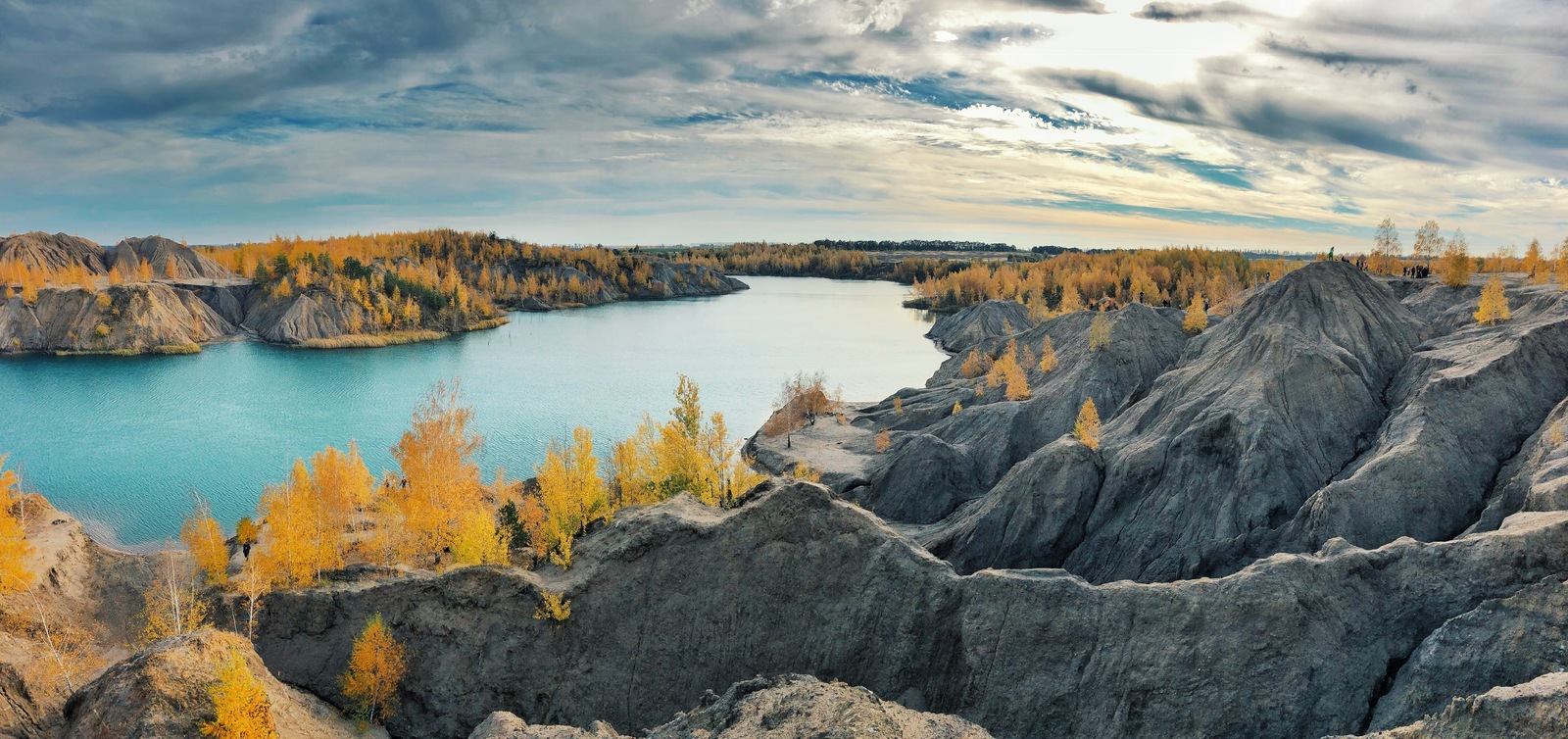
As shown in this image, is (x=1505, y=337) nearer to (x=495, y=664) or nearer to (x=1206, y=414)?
(x=1206, y=414)

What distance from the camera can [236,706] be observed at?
878 inches

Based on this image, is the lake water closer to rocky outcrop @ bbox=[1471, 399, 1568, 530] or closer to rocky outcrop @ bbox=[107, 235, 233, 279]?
rocky outcrop @ bbox=[107, 235, 233, 279]

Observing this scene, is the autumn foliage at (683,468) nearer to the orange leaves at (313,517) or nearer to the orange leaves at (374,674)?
the orange leaves at (313,517)

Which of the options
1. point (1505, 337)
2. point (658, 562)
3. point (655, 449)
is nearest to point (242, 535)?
point (655, 449)

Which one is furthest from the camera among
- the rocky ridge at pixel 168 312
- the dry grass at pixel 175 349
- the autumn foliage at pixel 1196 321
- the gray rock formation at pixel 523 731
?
the dry grass at pixel 175 349

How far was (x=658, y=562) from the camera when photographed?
1259 inches

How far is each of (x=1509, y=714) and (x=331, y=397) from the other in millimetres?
106780

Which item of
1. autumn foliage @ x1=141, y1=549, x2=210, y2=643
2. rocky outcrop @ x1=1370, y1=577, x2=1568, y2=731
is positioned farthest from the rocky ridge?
rocky outcrop @ x1=1370, y1=577, x2=1568, y2=731

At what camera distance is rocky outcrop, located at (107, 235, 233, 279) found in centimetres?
17688

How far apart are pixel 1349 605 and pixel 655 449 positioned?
115ft

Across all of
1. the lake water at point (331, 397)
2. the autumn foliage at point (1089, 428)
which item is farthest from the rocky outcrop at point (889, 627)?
the lake water at point (331, 397)

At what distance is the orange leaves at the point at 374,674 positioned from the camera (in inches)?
1158

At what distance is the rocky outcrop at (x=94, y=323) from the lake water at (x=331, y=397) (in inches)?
232

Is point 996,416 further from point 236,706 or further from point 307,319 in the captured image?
point 307,319
